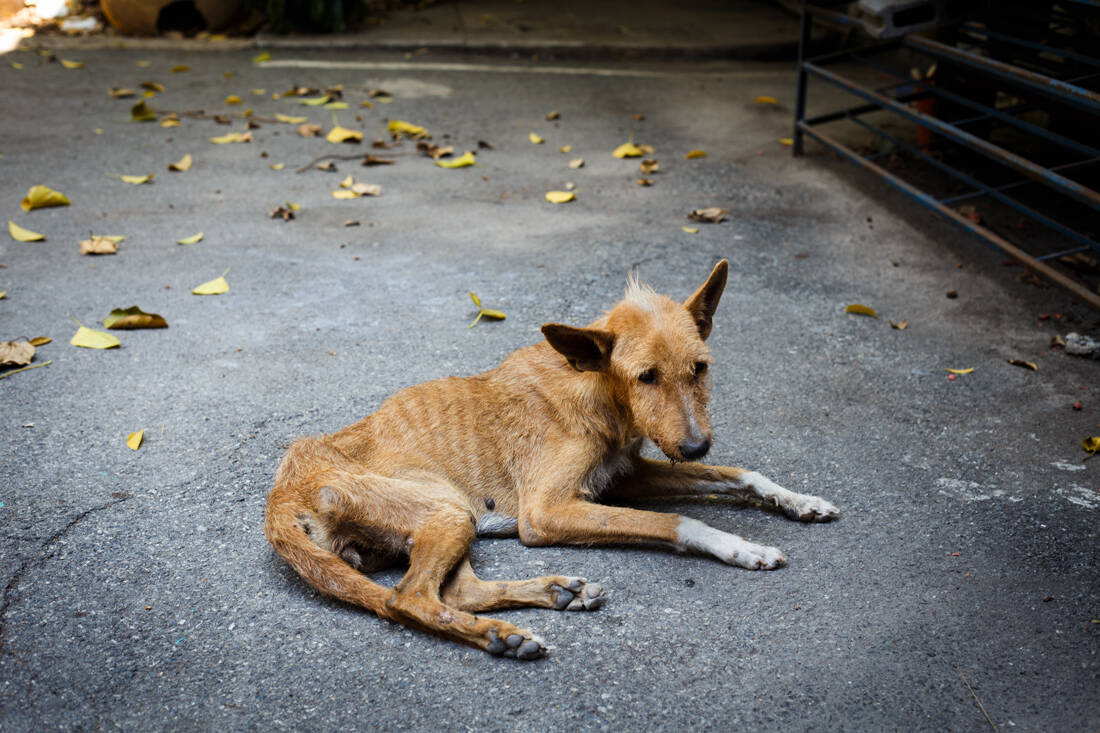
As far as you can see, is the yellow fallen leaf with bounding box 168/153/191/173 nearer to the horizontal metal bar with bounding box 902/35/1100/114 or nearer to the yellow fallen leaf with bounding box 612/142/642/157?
the yellow fallen leaf with bounding box 612/142/642/157

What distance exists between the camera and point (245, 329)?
5.27 metres

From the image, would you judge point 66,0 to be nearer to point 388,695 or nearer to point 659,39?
point 659,39

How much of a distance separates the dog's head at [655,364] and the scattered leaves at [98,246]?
415cm

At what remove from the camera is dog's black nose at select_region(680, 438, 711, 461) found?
10.6 feet

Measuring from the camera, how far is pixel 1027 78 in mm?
5250

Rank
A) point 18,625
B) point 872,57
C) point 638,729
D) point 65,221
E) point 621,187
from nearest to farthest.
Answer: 1. point 638,729
2. point 18,625
3. point 65,221
4. point 621,187
5. point 872,57

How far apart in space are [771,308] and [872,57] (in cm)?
704

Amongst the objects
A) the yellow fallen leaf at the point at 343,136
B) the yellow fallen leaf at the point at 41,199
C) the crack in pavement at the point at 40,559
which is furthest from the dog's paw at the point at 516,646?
the yellow fallen leaf at the point at 343,136

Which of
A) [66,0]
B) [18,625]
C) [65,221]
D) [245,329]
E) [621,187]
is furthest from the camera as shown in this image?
[66,0]

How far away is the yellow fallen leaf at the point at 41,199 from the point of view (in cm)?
687

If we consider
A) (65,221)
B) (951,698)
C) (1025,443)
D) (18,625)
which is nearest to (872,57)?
(1025,443)

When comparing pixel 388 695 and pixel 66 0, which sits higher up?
pixel 66 0

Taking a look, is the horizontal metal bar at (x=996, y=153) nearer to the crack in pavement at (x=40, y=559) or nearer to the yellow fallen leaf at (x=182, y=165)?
the crack in pavement at (x=40, y=559)

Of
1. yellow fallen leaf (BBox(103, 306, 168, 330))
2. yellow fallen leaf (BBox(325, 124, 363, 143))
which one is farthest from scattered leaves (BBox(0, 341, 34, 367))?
yellow fallen leaf (BBox(325, 124, 363, 143))
